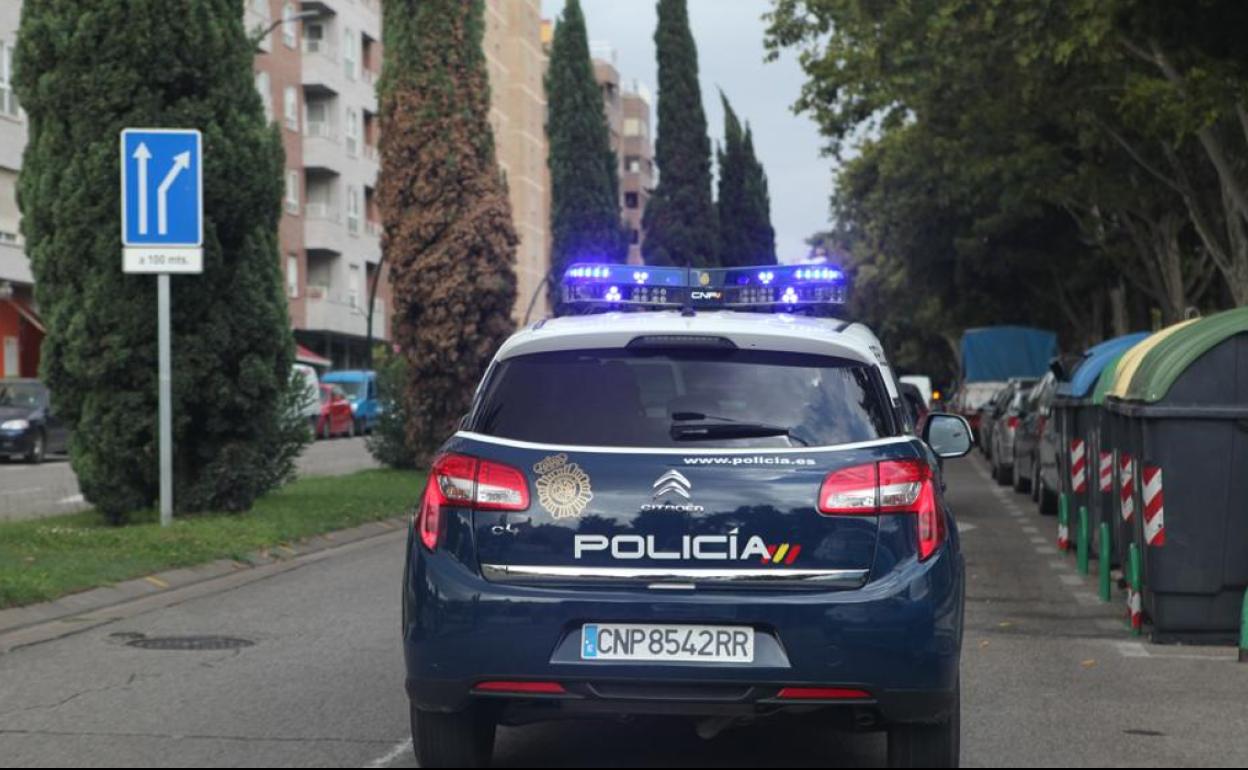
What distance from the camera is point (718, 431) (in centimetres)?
619

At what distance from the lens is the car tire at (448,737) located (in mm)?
6410

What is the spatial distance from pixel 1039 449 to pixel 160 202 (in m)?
11.8

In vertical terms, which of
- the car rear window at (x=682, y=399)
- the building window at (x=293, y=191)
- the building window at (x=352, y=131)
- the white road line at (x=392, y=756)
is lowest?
the white road line at (x=392, y=756)

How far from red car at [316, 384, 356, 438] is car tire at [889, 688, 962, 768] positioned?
147 feet

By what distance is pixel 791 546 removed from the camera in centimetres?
602

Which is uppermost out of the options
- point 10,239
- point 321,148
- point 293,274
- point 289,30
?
point 289,30

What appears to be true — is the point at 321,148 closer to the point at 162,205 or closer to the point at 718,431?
the point at 162,205

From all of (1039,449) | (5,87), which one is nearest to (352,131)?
(5,87)

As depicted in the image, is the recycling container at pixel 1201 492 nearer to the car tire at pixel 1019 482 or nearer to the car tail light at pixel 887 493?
the car tail light at pixel 887 493

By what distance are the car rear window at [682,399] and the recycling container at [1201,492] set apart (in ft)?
15.9

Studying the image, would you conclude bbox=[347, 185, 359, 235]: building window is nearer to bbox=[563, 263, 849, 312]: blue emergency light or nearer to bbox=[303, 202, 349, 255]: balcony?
bbox=[303, 202, 349, 255]: balcony

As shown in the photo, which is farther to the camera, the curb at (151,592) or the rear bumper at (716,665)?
the curb at (151,592)

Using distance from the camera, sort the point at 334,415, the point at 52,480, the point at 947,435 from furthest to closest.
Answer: the point at 334,415
the point at 52,480
the point at 947,435

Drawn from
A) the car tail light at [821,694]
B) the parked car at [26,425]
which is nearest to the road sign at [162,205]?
the car tail light at [821,694]
